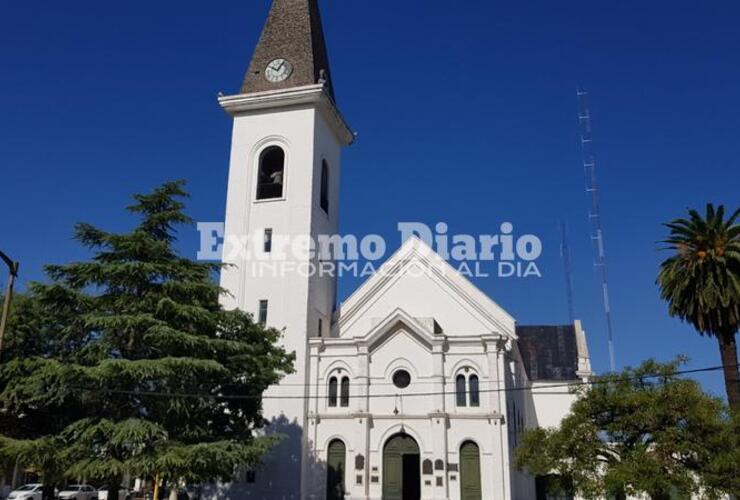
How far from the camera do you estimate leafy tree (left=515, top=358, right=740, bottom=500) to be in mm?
21375

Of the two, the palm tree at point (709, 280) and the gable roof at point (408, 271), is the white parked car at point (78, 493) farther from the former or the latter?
the palm tree at point (709, 280)

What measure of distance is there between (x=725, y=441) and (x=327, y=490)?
57.3 ft

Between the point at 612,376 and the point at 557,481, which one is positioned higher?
the point at 612,376

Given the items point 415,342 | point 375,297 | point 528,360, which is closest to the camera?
point 415,342

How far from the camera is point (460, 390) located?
31.8 m

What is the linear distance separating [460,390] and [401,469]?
4604mm

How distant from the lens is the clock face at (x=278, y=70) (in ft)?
128

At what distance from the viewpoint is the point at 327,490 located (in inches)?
1238

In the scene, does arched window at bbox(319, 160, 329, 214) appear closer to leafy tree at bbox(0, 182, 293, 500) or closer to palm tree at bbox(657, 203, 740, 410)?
leafy tree at bbox(0, 182, 293, 500)

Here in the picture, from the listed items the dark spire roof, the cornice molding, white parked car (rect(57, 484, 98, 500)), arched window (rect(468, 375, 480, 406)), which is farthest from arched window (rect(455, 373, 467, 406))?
white parked car (rect(57, 484, 98, 500))

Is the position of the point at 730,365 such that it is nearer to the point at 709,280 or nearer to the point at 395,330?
the point at 709,280

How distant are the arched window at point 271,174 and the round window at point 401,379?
12040 mm

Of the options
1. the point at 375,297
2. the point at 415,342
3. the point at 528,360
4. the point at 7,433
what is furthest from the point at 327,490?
the point at 528,360

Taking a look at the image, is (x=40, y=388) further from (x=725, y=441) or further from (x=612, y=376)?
(x=725, y=441)
